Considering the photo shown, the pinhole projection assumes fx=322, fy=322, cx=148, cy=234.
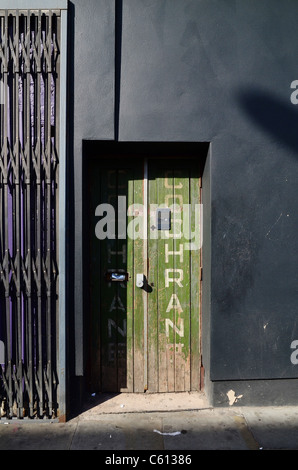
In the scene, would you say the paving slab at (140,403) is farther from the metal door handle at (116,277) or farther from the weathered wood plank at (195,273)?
the metal door handle at (116,277)

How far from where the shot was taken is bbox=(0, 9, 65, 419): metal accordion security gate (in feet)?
10.9

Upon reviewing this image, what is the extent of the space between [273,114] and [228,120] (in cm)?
51

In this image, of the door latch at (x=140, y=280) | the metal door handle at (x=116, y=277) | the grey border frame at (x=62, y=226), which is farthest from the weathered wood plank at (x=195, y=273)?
the grey border frame at (x=62, y=226)

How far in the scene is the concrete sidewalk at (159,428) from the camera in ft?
9.85

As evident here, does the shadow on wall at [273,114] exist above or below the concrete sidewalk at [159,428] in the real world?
above

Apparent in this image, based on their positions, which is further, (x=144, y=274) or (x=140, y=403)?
(x=144, y=274)

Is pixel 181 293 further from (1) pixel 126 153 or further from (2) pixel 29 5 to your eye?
(2) pixel 29 5

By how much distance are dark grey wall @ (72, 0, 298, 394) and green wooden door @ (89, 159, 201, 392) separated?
0.39 metres

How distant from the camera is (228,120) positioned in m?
3.46

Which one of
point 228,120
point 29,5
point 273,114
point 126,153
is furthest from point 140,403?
point 29,5

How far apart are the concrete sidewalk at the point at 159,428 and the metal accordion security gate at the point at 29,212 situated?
28cm

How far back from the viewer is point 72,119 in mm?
3389
